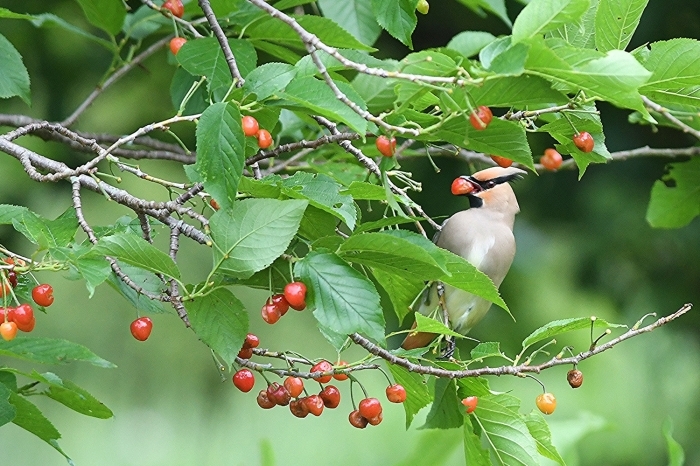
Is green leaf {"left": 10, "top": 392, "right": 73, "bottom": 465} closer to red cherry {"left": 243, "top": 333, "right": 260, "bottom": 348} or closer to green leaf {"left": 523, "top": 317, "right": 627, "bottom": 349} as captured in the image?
red cherry {"left": 243, "top": 333, "right": 260, "bottom": 348}

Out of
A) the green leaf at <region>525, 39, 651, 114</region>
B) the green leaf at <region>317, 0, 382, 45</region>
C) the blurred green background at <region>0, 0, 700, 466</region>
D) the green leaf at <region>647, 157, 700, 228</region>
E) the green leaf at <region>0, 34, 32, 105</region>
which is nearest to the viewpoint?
the green leaf at <region>525, 39, 651, 114</region>

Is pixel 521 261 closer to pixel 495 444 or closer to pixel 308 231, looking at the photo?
pixel 495 444

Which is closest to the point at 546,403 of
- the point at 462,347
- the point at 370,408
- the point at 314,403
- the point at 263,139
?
the point at 370,408

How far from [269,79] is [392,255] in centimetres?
36

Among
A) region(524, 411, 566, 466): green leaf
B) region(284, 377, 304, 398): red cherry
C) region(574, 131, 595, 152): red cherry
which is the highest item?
region(574, 131, 595, 152): red cherry

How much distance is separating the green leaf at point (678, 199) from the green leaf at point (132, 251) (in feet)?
6.91

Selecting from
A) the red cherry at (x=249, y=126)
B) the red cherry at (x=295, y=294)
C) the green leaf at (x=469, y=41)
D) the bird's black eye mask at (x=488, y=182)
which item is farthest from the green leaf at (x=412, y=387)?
the green leaf at (x=469, y=41)

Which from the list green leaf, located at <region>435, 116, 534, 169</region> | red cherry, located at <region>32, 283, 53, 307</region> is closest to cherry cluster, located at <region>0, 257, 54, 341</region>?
red cherry, located at <region>32, 283, 53, 307</region>

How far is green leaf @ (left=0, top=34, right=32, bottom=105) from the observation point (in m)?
2.27

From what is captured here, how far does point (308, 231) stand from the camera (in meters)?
1.75

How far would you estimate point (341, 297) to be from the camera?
5.26ft

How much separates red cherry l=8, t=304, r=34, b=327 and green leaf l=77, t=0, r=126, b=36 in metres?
1.21

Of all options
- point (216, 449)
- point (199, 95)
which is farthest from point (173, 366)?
point (199, 95)

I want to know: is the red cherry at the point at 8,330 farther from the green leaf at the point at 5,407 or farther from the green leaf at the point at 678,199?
the green leaf at the point at 678,199
